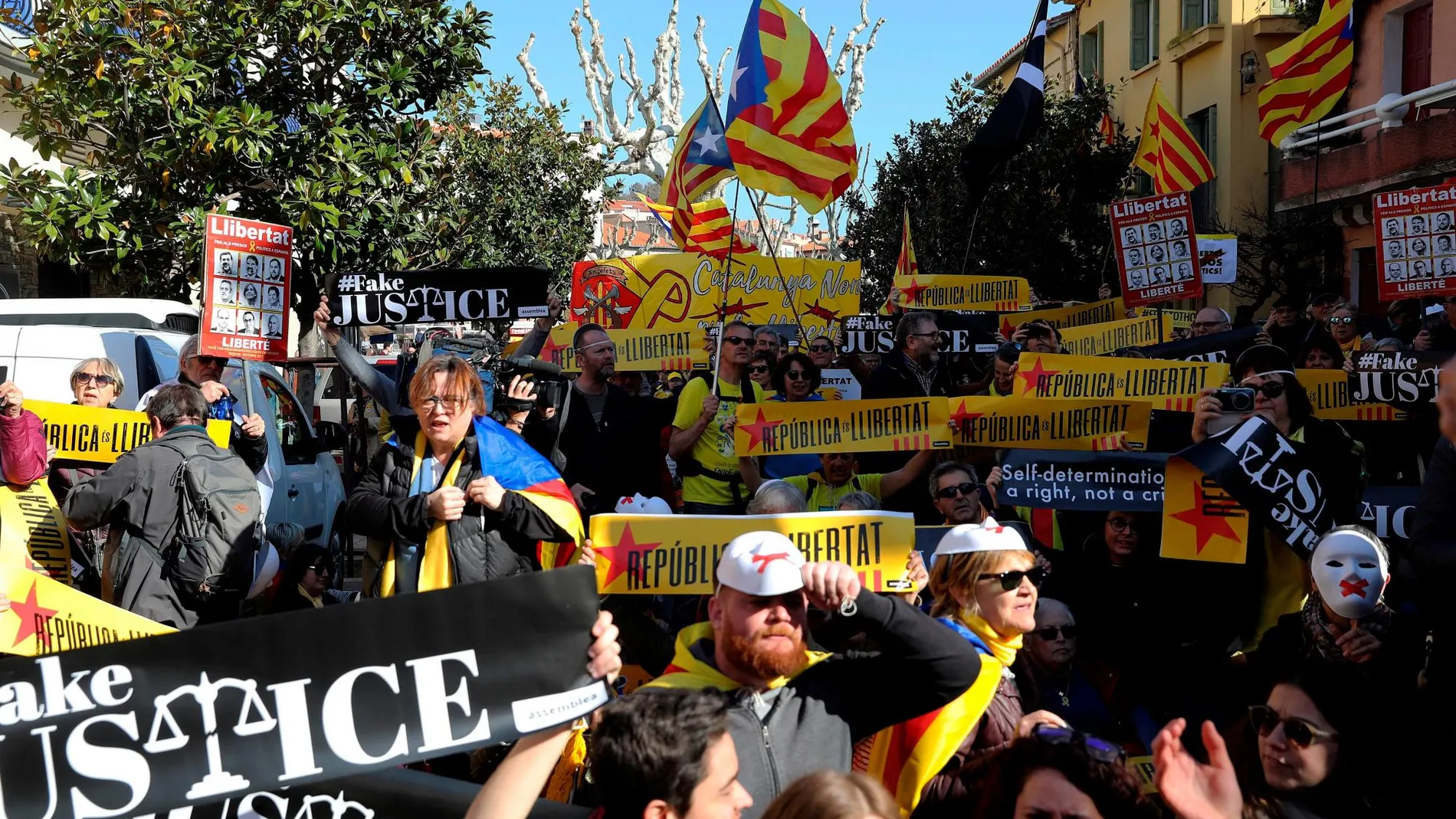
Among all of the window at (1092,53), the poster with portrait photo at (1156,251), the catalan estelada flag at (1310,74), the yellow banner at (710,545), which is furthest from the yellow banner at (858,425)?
the window at (1092,53)

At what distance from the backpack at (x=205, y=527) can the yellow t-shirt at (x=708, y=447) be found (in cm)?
242

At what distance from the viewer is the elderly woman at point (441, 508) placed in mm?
4461

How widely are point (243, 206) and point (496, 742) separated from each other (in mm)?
12219

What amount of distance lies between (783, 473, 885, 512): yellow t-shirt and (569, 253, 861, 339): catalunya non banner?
6.11m

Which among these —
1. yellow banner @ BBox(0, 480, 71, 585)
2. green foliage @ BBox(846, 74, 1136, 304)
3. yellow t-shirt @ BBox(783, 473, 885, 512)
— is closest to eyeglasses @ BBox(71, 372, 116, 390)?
yellow banner @ BBox(0, 480, 71, 585)

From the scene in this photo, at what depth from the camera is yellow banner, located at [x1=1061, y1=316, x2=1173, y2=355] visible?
32.8ft

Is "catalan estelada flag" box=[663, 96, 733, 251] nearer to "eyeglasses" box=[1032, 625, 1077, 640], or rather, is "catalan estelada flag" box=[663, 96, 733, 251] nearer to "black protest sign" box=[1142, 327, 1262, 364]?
"black protest sign" box=[1142, 327, 1262, 364]

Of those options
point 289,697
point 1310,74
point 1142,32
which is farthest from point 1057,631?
point 1142,32

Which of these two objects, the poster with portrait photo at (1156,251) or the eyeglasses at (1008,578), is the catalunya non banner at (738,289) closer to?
the poster with portrait photo at (1156,251)

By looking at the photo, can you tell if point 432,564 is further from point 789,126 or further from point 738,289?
point 738,289

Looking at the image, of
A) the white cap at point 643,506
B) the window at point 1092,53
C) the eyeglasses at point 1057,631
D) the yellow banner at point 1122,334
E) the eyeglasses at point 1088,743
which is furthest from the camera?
the window at point 1092,53

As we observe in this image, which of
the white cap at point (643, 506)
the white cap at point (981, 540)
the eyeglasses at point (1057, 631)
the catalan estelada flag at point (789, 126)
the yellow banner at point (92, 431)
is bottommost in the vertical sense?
the eyeglasses at point (1057, 631)

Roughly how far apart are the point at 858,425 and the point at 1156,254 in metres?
4.88

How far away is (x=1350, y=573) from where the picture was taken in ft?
13.3
